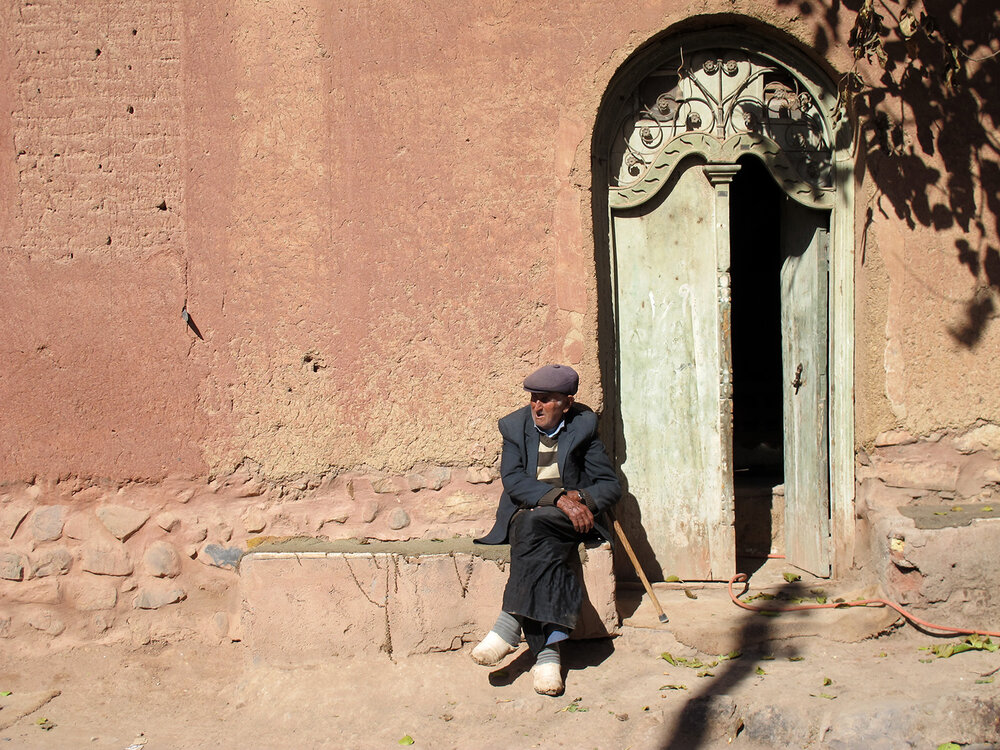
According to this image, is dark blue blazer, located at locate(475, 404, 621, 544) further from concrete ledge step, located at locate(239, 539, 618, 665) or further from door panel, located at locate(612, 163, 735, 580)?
door panel, located at locate(612, 163, 735, 580)

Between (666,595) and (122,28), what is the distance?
12.8ft

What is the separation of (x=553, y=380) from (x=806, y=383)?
1.64m

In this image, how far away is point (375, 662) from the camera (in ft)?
13.2

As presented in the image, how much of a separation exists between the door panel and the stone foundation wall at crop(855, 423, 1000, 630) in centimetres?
73

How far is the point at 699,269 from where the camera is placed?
15.0 feet

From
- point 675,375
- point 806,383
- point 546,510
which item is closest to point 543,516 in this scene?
point 546,510

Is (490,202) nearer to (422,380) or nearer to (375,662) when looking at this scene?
(422,380)

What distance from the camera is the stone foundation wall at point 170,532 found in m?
4.32

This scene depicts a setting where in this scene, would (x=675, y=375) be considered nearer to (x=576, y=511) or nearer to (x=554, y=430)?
(x=554, y=430)

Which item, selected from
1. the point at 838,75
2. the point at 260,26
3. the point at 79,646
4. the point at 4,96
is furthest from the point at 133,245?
the point at 838,75

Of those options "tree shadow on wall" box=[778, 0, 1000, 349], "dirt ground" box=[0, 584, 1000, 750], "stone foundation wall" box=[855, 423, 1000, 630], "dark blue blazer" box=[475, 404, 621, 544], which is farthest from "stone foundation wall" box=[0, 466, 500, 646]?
"tree shadow on wall" box=[778, 0, 1000, 349]

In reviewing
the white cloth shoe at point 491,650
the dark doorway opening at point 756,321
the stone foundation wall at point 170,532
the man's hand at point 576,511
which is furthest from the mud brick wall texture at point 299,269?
the dark doorway opening at point 756,321

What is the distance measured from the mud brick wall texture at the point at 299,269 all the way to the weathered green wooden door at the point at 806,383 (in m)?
0.35

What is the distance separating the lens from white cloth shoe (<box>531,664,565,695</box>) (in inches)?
146
